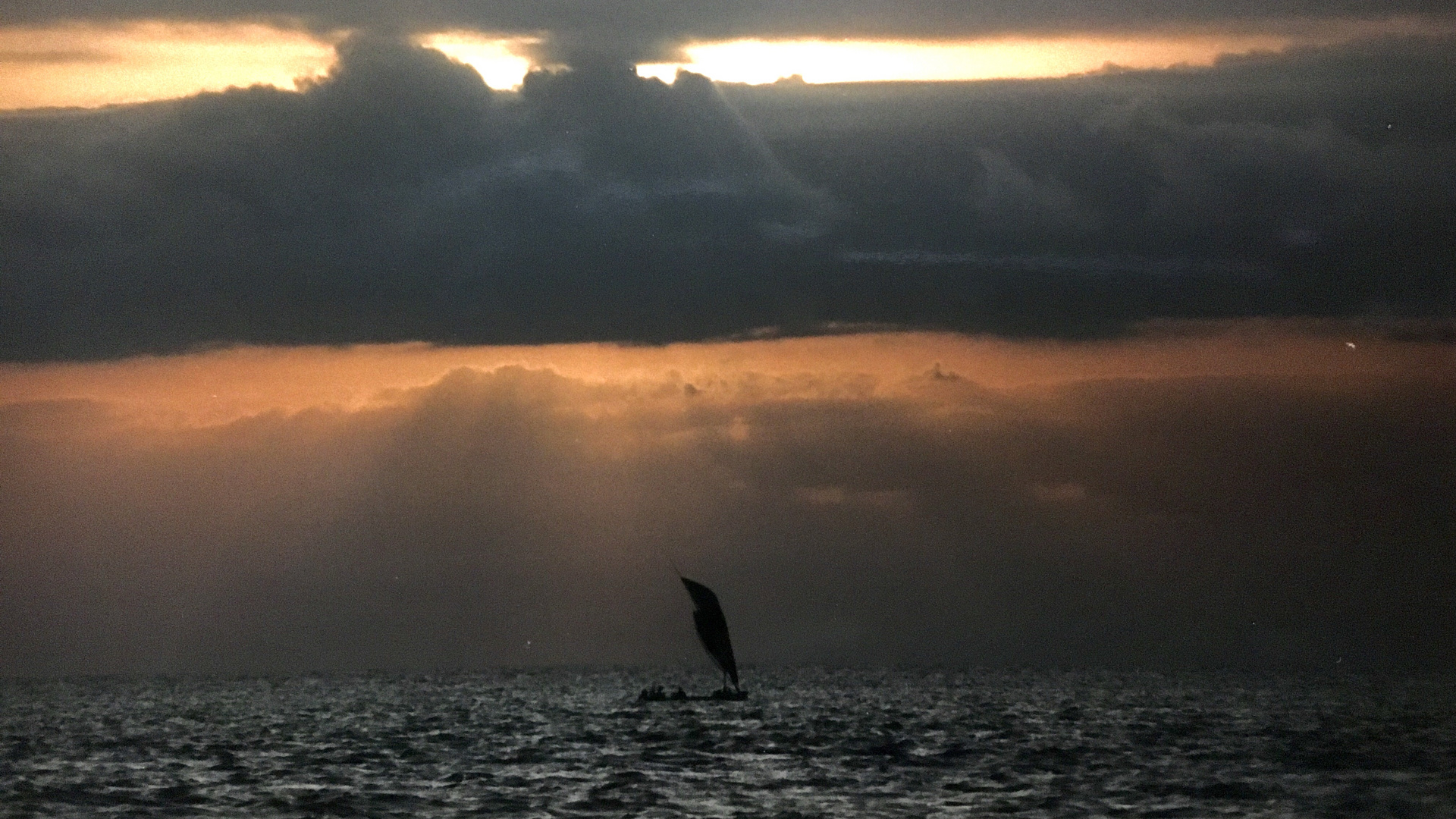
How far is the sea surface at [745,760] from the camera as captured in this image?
55.3 metres

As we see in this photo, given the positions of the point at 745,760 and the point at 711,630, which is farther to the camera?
the point at 711,630

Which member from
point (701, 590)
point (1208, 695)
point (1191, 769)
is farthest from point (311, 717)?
point (1208, 695)

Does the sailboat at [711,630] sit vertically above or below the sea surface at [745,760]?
above

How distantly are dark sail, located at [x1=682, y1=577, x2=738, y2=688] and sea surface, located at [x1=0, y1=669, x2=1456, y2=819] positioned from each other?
3.66 m

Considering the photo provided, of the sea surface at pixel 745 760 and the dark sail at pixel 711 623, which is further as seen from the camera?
the dark sail at pixel 711 623

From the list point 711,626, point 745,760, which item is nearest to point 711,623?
point 711,626

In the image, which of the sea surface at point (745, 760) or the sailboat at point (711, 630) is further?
the sailboat at point (711, 630)

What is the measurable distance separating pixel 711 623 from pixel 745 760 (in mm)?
39535

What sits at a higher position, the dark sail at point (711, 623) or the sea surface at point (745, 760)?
the dark sail at point (711, 623)

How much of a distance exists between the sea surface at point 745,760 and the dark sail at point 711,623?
3658mm

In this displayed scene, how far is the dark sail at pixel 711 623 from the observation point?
109 metres

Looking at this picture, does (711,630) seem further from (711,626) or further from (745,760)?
(745,760)

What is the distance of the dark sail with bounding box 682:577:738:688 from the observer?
358 ft

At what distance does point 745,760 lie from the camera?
232 ft
